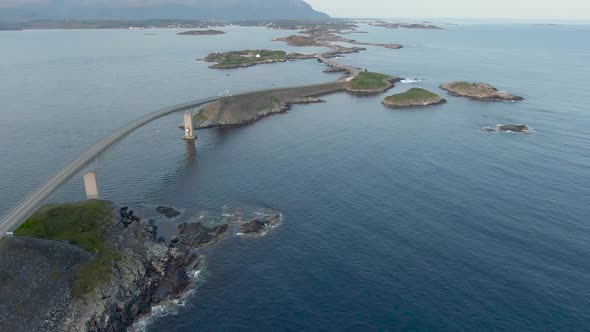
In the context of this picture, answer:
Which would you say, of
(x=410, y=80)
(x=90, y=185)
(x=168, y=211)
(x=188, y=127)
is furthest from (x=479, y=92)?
(x=90, y=185)

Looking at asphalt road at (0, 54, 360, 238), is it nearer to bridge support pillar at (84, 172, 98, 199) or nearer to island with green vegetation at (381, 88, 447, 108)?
bridge support pillar at (84, 172, 98, 199)

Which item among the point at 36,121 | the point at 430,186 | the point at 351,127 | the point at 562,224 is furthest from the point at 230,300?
the point at 36,121

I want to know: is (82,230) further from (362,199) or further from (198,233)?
(362,199)

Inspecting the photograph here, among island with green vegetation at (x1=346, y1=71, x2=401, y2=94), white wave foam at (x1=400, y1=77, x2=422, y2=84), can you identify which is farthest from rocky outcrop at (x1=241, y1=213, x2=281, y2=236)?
white wave foam at (x1=400, y1=77, x2=422, y2=84)

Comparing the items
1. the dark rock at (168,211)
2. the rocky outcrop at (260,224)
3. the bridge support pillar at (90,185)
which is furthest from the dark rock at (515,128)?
the bridge support pillar at (90,185)

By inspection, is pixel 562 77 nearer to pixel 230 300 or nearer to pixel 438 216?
pixel 438 216
